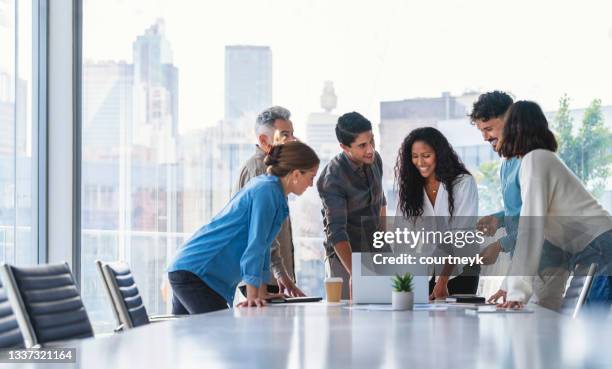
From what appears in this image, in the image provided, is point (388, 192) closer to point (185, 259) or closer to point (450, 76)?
point (450, 76)

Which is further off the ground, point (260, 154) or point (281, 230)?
point (260, 154)

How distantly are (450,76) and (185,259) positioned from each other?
2.88 m

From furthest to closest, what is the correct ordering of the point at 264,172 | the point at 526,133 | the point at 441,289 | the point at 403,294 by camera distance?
1. the point at 264,172
2. the point at 441,289
3. the point at 403,294
4. the point at 526,133

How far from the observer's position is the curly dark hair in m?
4.53

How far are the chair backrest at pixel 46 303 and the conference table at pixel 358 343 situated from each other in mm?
460

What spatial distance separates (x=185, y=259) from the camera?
13.2ft

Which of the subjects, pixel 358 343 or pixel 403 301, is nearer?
pixel 358 343

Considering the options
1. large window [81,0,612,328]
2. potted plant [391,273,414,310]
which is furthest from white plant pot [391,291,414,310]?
large window [81,0,612,328]

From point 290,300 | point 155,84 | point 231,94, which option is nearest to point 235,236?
point 290,300

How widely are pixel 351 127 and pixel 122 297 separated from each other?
1620mm

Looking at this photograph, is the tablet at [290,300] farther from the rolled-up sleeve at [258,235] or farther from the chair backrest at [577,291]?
the chair backrest at [577,291]

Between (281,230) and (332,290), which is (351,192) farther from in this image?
(332,290)

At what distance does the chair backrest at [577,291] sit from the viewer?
11.9ft

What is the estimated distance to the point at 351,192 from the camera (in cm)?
502
